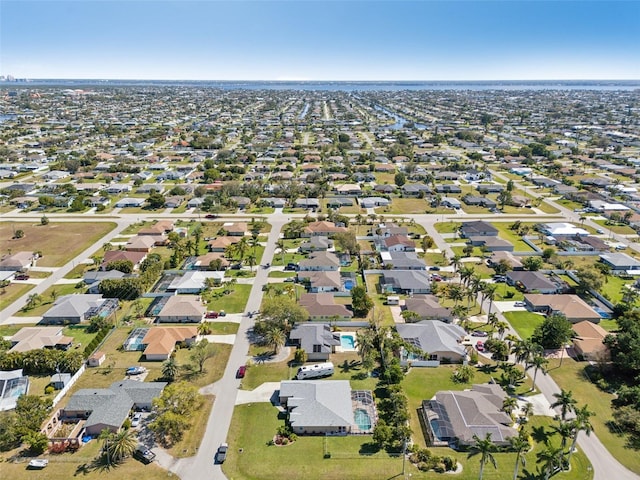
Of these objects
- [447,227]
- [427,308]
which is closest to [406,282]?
[427,308]

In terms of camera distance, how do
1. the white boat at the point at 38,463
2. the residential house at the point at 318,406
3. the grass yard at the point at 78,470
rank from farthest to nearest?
1. the residential house at the point at 318,406
2. the white boat at the point at 38,463
3. the grass yard at the point at 78,470

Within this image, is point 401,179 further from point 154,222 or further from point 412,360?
point 412,360

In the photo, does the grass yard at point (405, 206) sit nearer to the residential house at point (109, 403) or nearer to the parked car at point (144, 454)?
the residential house at point (109, 403)

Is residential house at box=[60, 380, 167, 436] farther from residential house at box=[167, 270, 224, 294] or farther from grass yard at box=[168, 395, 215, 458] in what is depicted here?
residential house at box=[167, 270, 224, 294]

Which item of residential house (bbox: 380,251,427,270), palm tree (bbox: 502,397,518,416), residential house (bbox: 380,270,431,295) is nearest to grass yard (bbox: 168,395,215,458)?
palm tree (bbox: 502,397,518,416)

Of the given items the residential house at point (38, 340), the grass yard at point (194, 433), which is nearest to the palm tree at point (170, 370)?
the grass yard at point (194, 433)

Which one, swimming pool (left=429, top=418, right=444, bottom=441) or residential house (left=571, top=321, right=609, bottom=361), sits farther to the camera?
residential house (left=571, top=321, right=609, bottom=361)
